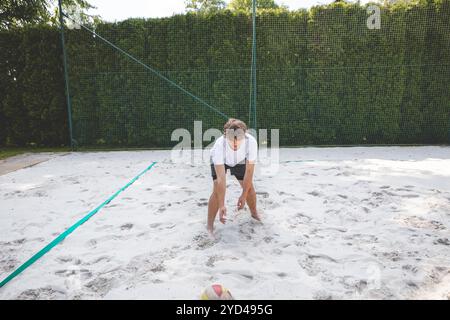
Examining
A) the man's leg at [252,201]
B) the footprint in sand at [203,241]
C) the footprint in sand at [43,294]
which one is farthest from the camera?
the man's leg at [252,201]

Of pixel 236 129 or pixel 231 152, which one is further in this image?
pixel 231 152

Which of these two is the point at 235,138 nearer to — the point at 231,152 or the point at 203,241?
the point at 231,152

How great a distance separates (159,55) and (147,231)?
19.2 feet

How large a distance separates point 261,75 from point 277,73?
383mm

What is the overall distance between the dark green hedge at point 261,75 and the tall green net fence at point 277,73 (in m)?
0.02

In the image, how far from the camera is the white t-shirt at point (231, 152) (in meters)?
2.75

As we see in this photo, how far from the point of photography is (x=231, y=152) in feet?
9.41

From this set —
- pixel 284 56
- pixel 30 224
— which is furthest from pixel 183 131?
pixel 30 224

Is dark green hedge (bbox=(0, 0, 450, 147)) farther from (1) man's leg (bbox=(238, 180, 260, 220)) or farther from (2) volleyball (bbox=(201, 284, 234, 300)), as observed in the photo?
(2) volleyball (bbox=(201, 284, 234, 300))

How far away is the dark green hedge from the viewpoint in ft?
25.2

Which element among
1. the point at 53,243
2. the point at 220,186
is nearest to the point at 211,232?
the point at 220,186

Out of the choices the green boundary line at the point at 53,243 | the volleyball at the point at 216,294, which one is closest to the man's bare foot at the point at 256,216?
the volleyball at the point at 216,294

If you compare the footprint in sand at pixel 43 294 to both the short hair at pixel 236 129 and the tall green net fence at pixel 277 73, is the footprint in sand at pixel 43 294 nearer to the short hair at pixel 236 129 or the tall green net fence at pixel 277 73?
the short hair at pixel 236 129

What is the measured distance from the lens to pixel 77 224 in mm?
3150
